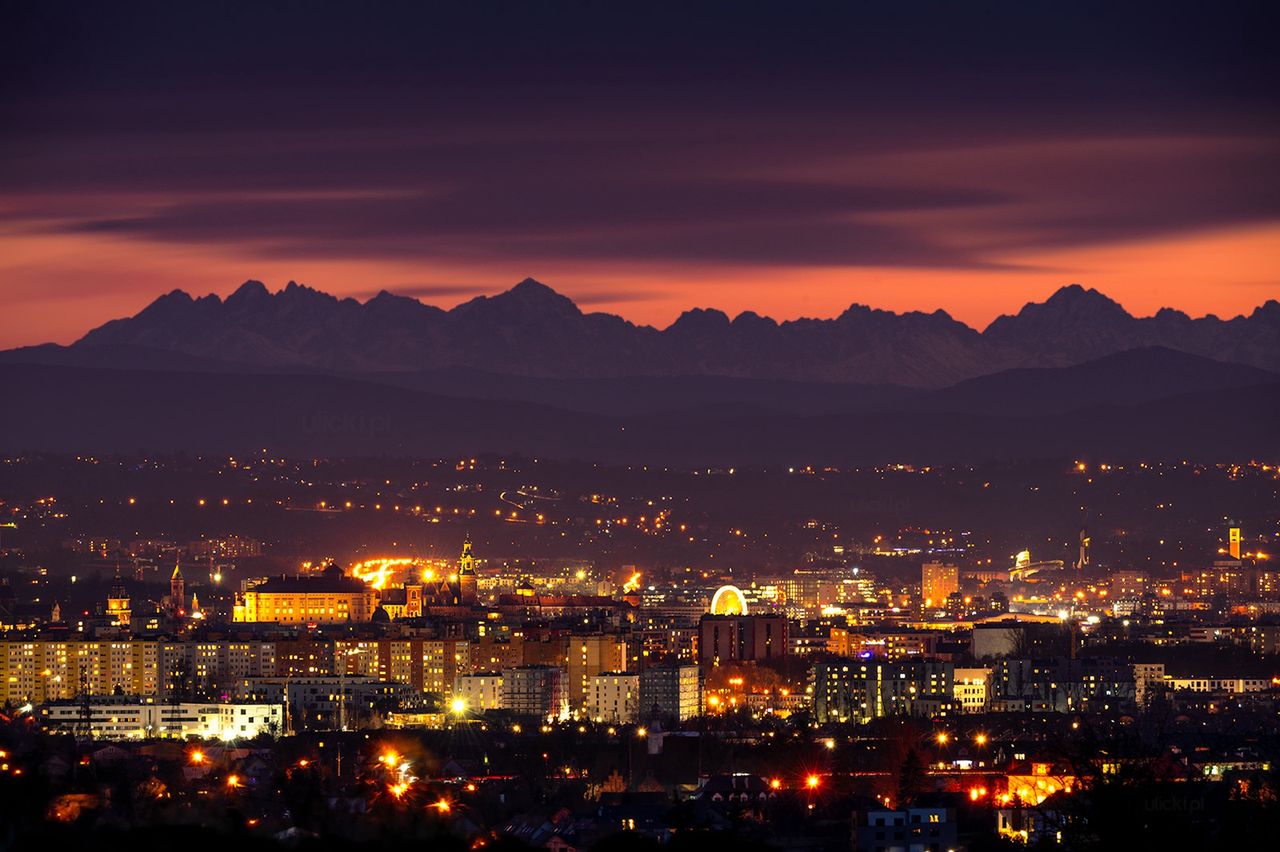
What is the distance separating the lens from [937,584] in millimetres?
116188

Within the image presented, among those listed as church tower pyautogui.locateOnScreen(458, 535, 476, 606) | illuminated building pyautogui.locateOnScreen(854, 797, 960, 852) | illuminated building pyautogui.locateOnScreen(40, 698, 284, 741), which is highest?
church tower pyautogui.locateOnScreen(458, 535, 476, 606)

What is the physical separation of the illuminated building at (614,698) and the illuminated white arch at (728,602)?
2503 cm

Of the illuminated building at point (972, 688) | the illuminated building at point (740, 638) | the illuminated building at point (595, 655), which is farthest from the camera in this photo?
the illuminated building at point (740, 638)

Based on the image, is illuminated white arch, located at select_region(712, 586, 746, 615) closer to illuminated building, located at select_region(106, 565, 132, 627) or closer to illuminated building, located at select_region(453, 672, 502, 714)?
illuminated building, located at select_region(106, 565, 132, 627)

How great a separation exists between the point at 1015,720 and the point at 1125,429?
12375 cm

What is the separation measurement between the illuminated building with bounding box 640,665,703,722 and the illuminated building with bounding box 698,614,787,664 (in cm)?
1020

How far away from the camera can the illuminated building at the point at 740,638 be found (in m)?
80.4

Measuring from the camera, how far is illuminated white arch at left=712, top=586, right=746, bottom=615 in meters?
94.3

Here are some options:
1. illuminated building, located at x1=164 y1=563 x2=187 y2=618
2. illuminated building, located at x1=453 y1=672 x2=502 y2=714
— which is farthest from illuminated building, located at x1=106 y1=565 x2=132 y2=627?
illuminated building, located at x1=453 y1=672 x2=502 y2=714

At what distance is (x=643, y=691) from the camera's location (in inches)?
2655

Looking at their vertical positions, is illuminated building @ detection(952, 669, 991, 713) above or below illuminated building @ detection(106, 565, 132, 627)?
below

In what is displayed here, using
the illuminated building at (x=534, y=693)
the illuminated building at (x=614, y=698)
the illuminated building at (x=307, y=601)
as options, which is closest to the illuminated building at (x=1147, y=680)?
the illuminated building at (x=614, y=698)

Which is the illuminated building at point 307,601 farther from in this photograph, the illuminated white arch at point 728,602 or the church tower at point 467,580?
the illuminated white arch at point 728,602

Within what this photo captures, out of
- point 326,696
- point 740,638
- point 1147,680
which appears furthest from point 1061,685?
point 326,696
